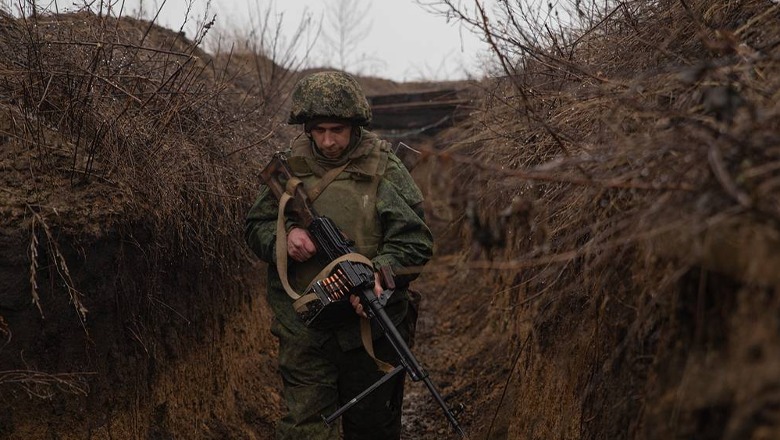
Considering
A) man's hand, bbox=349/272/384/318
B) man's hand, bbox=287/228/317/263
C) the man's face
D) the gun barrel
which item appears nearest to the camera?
the gun barrel

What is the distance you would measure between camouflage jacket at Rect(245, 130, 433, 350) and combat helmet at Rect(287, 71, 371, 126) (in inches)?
8.1

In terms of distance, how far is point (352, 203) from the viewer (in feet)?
15.6

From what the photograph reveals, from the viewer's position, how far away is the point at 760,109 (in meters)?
2.47

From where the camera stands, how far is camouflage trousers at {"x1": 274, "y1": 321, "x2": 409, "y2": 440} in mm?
4527

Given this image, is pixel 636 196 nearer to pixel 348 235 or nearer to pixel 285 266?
pixel 348 235

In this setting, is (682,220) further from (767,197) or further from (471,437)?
(471,437)

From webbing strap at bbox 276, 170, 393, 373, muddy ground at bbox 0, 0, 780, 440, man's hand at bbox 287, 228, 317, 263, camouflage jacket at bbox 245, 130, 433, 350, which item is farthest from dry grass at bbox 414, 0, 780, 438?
man's hand at bbox 287, 228, 317, 263

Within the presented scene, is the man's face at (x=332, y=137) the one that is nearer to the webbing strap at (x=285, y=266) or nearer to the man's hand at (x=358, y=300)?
Answer: the webbing strap at (x=285, y=266)

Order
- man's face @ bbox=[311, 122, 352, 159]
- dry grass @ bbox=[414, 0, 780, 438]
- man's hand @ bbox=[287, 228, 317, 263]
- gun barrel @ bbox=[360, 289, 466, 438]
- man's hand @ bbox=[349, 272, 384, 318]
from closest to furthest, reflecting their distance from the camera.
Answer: dry grass @ bbox=[414, 0, 780, 438], gun barrel @ bbox=[360, 289, 466, 438], man's hand @ bbox=[349, 272, 384, 318], man's hand @ bbox=[287, 228, 317, 263], man's face @ bbox=[311, 122, 352, 159]

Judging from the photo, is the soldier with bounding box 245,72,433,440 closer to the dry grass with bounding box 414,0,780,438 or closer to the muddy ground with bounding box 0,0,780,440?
the muddy ground with bounding box 0,0,780,440

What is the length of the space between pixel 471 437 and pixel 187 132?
8.86 ft

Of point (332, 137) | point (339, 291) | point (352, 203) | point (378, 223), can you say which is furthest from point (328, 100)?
point (339, 291)

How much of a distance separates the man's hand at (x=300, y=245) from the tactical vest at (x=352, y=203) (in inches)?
4.1

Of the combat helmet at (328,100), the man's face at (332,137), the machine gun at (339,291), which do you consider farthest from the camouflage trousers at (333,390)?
the combat helmet at (328,100)
